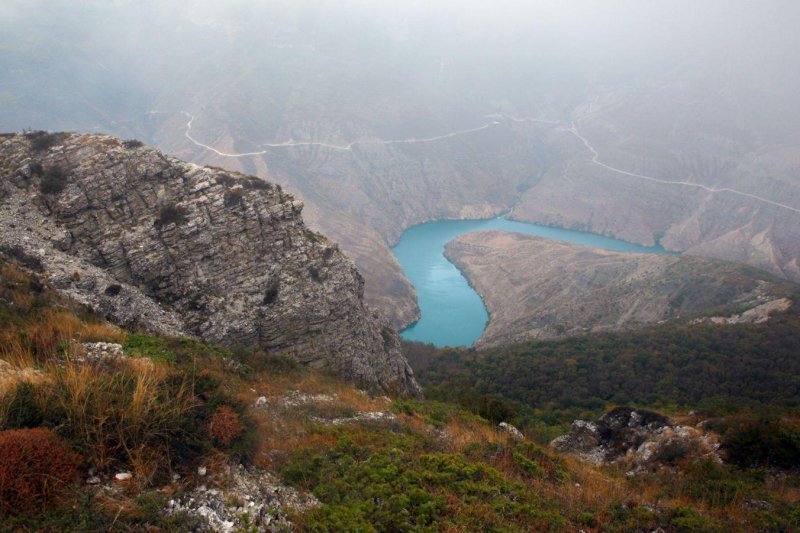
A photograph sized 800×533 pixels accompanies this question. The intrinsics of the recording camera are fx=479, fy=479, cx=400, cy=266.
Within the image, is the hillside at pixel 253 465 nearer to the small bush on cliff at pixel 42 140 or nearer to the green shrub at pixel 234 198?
the green shrub at pixel 234 198

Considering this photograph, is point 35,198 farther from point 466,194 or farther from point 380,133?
point 380,133

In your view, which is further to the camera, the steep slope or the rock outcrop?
the steep slope

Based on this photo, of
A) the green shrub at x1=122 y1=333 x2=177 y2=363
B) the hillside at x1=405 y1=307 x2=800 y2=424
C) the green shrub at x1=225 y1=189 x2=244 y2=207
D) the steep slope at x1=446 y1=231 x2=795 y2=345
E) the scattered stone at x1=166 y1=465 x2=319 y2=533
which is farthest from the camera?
the steep slope at x1=446 y1=231 x2=795 y2=345

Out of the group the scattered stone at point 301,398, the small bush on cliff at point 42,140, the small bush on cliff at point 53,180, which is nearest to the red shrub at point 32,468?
the scattered stone at point 301,398

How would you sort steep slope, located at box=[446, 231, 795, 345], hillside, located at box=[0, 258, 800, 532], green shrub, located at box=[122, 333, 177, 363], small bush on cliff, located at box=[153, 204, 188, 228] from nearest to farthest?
1. hillside, located at box=[0, 258, 800, 532]
2. green shrub, located at box=[122, 333, 177, 363]
3. small bush on cliff, located at box=[153, 204, 188, 228]
4. steep slope, located at box=[446, 231, 795, 345]

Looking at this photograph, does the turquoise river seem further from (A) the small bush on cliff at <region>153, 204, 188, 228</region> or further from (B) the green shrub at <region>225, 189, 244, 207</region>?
(A) the small bush on cliff at <region>153, 204, 188, 228</region>

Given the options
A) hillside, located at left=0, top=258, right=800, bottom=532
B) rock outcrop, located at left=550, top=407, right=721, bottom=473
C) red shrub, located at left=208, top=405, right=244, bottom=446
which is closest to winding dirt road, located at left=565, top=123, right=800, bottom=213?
rock outcrop, located at left=550, top=407, right=721, bottom=473
